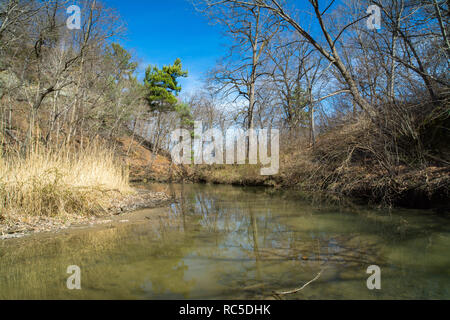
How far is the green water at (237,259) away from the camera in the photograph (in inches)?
91.5

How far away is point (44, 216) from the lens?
4820mm

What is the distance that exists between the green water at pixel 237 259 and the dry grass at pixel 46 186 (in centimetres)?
95

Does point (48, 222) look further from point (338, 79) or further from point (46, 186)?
point (338, 79)

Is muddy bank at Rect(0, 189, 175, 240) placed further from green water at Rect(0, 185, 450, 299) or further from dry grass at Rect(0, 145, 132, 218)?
green water at Rect(0, 185, 450, 299)

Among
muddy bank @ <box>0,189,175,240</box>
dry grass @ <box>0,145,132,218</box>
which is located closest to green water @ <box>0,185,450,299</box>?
muddy bank @ <box>0,189,175,240</box>

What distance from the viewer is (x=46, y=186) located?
4785 mm

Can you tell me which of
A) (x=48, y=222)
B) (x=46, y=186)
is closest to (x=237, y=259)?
(x=48, y=222)

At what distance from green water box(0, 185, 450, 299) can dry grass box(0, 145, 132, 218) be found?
950 millimetres

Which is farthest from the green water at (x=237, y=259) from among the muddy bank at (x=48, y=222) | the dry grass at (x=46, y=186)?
the dry grass at (x=46, y=186)

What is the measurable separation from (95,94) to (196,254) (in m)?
12.8

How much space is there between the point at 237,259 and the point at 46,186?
3.95 metres

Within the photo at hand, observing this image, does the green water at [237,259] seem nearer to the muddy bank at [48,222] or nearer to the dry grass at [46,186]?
the muddy bank at [48,222]
